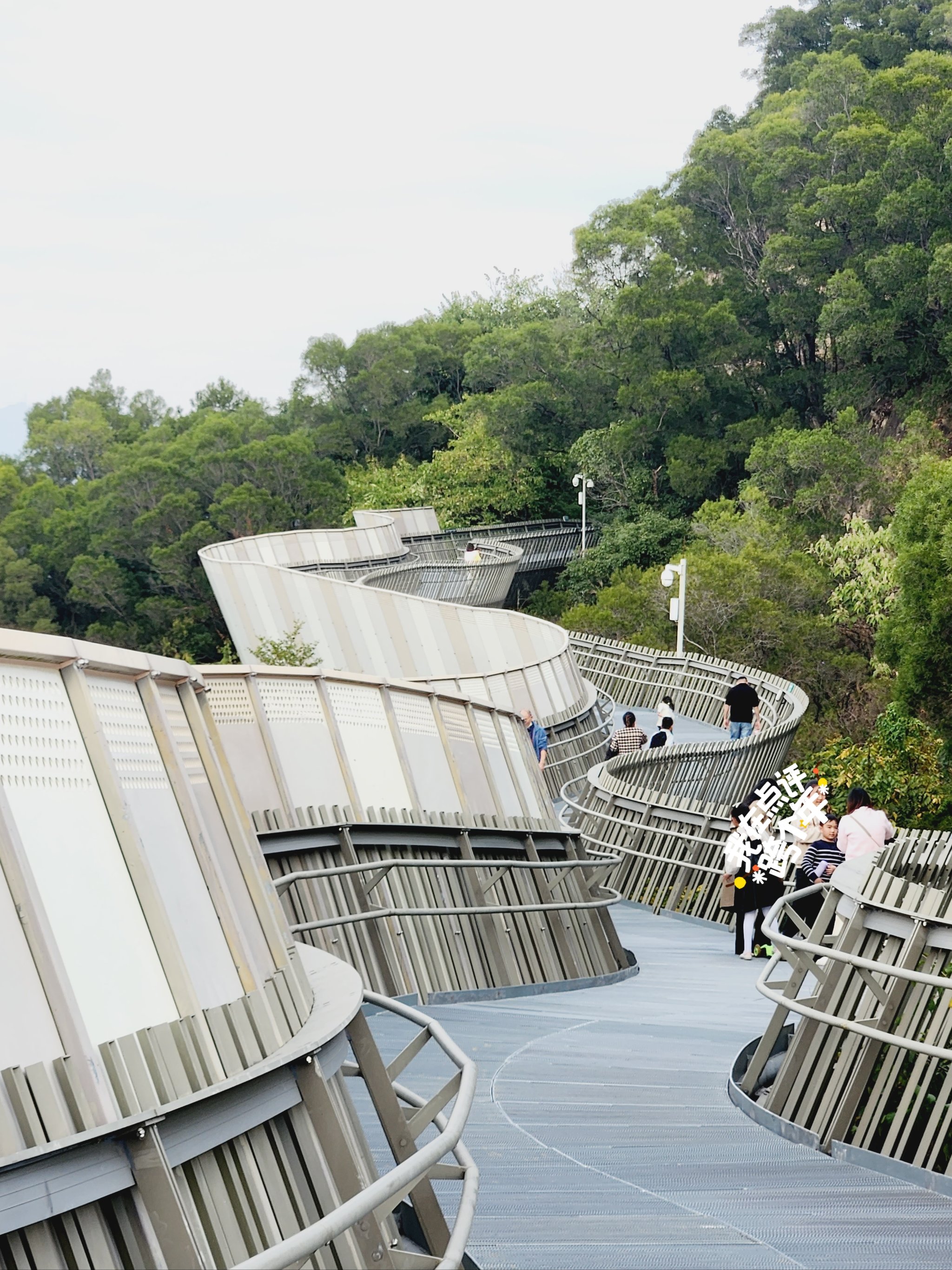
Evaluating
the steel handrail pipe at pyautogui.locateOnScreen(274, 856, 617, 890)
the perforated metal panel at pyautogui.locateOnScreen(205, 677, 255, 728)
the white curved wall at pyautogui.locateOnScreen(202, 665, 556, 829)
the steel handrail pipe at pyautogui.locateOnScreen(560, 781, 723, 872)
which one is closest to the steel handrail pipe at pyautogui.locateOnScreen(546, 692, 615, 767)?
the steel handrail pipe at pyautogui.locateOnScreen(560, 781, 723, 872)

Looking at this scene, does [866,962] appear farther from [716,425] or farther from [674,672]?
[716,425]

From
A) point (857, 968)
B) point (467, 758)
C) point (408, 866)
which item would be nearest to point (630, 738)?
point (467, 758)

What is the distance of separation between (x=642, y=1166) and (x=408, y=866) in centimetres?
408

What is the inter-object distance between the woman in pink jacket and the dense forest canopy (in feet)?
92.0

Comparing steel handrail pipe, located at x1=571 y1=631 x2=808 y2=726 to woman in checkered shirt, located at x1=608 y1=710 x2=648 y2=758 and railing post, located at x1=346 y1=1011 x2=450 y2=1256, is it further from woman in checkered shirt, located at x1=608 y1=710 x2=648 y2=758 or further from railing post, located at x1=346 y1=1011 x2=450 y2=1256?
railing post, located at x1=346 y1=1011 x2=450 y2=1256

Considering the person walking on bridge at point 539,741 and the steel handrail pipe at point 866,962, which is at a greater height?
the steel handrail pipe at point 866,962

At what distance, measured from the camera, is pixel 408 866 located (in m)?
10.3

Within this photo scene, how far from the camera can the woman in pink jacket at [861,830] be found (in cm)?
1017

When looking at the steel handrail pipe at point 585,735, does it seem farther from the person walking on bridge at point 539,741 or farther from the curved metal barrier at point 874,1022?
the curved metal barrier at point 874,1022

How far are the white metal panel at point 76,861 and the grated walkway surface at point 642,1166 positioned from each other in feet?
6.38

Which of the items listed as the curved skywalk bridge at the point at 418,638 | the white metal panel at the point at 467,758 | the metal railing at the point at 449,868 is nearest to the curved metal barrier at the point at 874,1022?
the metal railing at the point at 449,868

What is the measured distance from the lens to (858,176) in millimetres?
60469

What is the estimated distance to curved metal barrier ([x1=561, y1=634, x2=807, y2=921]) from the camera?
16484 millimetres

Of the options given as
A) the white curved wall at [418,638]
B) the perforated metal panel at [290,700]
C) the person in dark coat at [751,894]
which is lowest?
the person in dark coat at [751,894]
